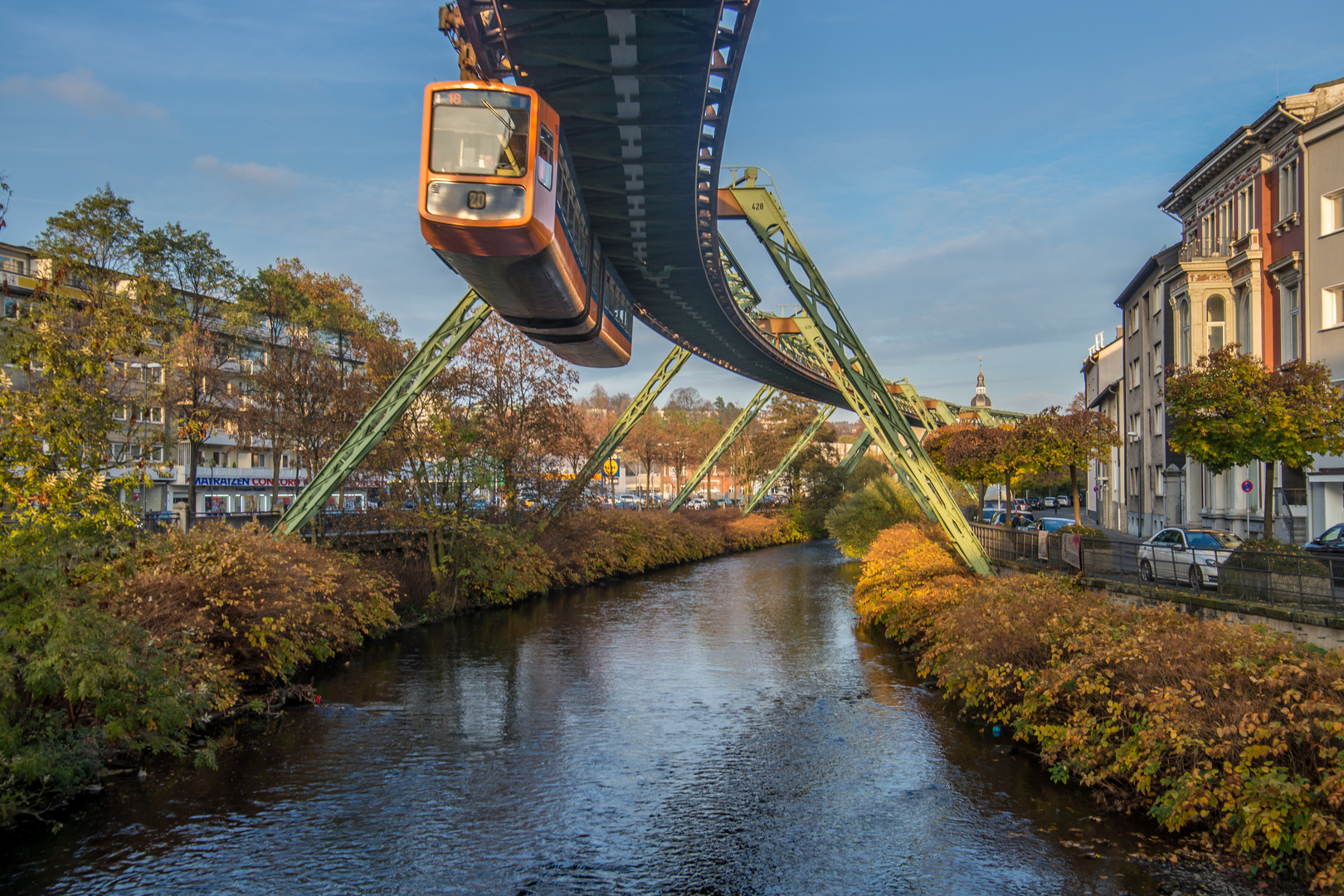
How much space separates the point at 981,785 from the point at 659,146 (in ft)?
36.5

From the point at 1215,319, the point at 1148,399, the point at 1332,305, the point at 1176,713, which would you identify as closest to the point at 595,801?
the point at 1176,713

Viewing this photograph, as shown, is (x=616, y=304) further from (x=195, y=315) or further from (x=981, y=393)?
(x=981, y=393)

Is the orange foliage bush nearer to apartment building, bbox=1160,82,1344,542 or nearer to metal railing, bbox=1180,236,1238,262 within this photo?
apartment building, bbox=1160,82,1344,542

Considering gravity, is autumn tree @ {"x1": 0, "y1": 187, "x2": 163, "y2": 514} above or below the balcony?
below

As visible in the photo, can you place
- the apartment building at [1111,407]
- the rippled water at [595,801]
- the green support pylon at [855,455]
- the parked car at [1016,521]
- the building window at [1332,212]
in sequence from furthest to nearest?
1. the green support pylon at [855,455]
2. the apartment building at [1111,407]
3. the parked car at [1016,521]
4. the building window at [1332,212]
5. the rippled water at [595,801]

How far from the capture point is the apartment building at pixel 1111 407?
47.4 metres

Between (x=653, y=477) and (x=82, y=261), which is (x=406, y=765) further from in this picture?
(x=653, y=477)

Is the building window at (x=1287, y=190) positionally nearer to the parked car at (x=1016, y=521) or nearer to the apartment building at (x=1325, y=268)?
the apartment building at (x=1325, y=268)

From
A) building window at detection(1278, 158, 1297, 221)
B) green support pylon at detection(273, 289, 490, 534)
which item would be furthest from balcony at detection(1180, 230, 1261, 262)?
green support pylon at detection(273, 289, 490, 534)

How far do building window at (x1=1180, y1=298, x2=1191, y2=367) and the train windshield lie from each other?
1095 inches

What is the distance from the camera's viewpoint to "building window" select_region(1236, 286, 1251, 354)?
90.4ft

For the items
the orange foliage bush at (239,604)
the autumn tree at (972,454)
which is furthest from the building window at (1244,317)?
the orange foliage bush at (239,604)

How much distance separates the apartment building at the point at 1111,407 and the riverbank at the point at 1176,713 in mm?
36713

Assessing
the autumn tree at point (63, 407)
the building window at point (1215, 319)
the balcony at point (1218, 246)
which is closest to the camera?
the autumn tree at point (63, 407)
